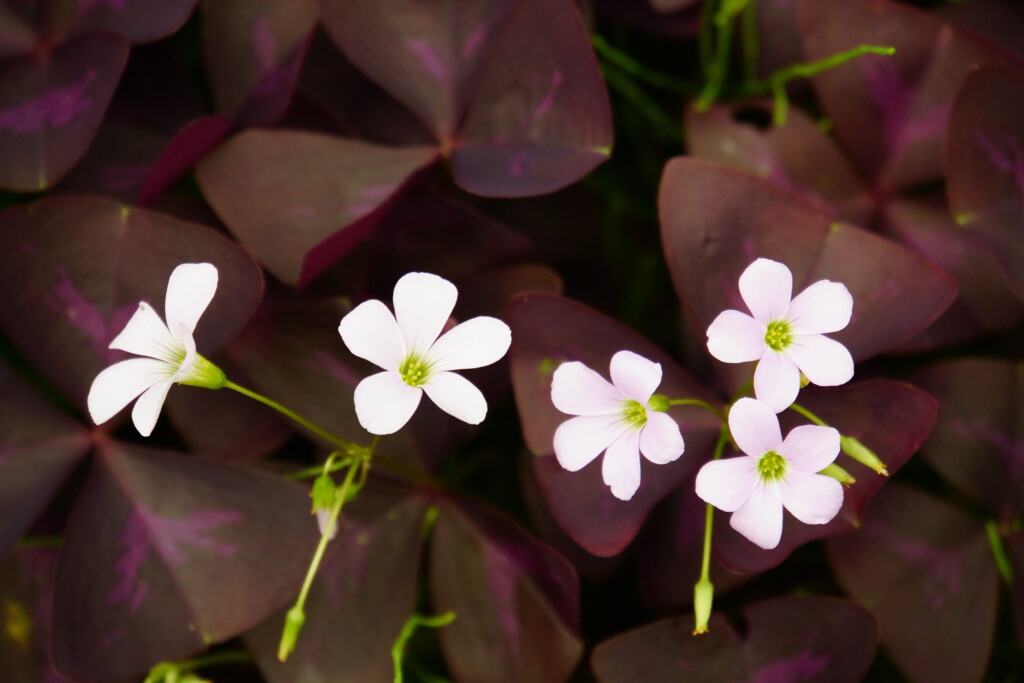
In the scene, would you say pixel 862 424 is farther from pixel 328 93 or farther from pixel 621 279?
pixel 328 93

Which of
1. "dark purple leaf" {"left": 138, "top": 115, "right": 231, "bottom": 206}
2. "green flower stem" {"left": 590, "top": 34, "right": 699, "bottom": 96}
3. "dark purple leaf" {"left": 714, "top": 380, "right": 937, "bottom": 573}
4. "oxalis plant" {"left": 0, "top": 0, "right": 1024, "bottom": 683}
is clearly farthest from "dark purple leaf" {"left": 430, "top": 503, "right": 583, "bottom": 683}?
"green flower stem" {"left": 590, "top": 34, "right": 699, "bottom": 96}

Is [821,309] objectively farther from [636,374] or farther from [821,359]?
[636,374]

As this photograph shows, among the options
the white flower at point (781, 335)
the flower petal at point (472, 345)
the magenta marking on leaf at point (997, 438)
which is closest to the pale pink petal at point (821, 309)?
the white flower at point (781, 335)

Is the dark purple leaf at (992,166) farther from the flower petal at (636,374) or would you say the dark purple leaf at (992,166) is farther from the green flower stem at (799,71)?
the flower petal at (636,374)

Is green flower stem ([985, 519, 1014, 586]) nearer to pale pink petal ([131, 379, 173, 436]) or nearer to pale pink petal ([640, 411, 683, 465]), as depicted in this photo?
pale pink petal ([640, 411, 683, 465])

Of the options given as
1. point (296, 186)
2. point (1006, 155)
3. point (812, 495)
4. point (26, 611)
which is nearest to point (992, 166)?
point (1006, 155)
